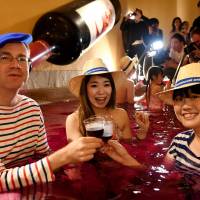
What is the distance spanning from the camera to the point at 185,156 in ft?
8.31

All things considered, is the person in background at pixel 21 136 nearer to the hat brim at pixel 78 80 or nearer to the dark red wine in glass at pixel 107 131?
the dark red wine in glass at pixel 107 131

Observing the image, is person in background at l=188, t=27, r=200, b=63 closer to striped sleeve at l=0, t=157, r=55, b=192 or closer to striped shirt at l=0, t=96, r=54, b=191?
striped shirt at l=0, t=96, r=54, b=191

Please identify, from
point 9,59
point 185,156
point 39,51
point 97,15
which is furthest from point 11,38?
point 97,15

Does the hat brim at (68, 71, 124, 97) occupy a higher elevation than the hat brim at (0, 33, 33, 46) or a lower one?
lower

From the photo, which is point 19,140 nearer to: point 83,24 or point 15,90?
point 15,90

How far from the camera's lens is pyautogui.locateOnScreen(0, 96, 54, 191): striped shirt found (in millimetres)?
2180

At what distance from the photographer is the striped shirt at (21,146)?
7.15 ft

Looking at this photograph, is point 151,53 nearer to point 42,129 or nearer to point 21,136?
point 42,129

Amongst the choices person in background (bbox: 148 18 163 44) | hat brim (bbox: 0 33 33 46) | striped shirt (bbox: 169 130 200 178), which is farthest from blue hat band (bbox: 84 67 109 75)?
person in background (bbox: 148 18 163 44)

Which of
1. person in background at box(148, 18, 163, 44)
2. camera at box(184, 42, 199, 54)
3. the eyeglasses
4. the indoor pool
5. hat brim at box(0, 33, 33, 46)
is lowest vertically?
the indoor pool

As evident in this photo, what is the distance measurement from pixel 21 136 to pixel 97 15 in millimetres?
4620

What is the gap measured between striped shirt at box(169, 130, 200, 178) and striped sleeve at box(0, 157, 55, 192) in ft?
2.81

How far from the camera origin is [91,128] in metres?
2.27

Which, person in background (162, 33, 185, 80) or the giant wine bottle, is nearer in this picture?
the giant wine bottle
